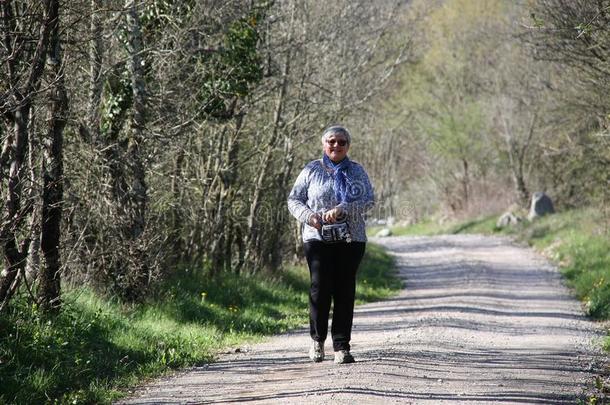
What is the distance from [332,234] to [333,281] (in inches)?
20.4

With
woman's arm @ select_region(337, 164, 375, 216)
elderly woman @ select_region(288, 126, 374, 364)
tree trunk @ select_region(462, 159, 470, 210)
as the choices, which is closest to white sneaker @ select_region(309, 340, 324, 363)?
elderly woman @ select_region(288, 126, 374, 364)

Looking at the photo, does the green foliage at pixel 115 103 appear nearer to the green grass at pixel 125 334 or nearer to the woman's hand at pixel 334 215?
the green grass at pixel 125 334

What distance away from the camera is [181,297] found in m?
13.4

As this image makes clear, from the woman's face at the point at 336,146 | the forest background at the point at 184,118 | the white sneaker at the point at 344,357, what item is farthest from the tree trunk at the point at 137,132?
the white sneaker at the point at 344,357

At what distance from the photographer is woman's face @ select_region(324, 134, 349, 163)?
984 centimetres

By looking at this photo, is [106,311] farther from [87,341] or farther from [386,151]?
[386,151]

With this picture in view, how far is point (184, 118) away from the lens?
1373cm

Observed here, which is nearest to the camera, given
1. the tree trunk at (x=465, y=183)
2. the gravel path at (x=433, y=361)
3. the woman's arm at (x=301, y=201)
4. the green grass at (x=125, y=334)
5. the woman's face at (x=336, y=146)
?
the gravel path at (x=433, y=361)

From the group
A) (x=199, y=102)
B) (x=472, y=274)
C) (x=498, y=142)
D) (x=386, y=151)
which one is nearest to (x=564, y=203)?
(x=498, y=142)

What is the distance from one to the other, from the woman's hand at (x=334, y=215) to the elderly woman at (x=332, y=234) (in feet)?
0.38

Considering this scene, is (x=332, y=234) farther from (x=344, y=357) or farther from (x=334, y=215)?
(x=344, y=357)

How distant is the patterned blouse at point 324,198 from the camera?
382 inches

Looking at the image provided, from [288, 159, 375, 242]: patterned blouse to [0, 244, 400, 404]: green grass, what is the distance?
73.6 inches

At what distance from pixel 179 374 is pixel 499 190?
40.5m
